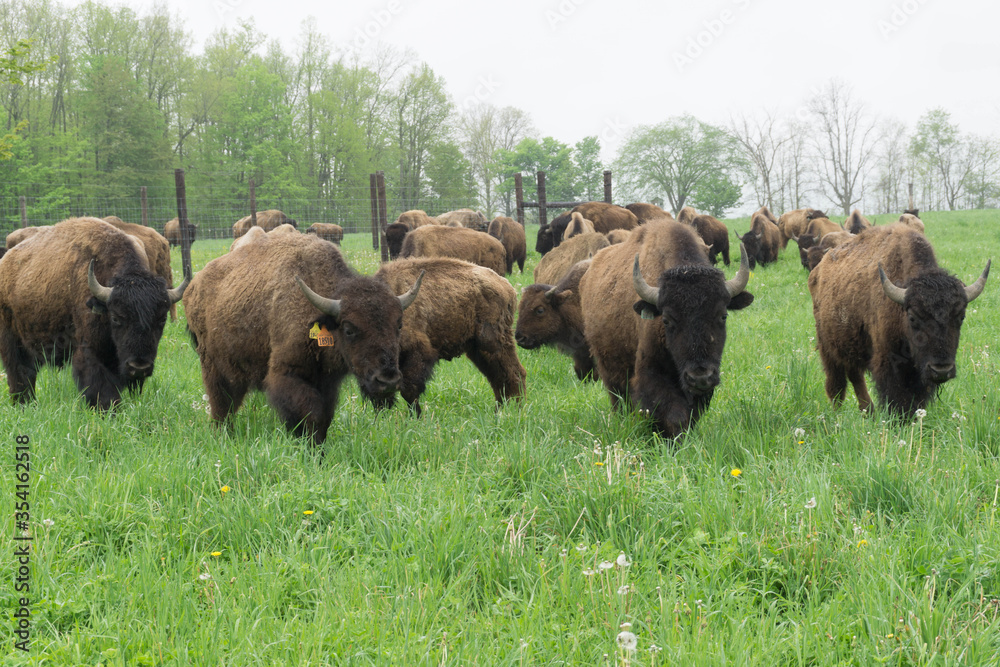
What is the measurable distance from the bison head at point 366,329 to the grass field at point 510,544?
0.41 meters

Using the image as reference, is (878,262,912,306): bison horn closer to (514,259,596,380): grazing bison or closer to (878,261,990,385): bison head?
(878,261,990,385): bison head

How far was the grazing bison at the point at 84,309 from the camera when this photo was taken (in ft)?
20.4

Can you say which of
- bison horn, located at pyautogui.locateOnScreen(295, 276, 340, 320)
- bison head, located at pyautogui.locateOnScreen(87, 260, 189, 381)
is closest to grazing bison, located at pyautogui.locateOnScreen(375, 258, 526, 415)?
bison horn, located at pyautogui.locateOnScreen(295, 276, 340, 320)

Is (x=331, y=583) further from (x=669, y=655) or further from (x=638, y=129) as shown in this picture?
(x=638, y=129)

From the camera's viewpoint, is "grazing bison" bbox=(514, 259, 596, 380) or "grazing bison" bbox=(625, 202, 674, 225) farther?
"grazing bison" bbox=(625, 202, 674, 225)

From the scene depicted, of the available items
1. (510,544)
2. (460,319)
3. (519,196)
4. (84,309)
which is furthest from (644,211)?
(510,544)

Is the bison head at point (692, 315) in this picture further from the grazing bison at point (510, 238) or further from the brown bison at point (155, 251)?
the grazing bison at point (510, 238)

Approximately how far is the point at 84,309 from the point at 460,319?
344 cm

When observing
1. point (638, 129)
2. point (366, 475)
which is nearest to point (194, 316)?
point (366, 475)

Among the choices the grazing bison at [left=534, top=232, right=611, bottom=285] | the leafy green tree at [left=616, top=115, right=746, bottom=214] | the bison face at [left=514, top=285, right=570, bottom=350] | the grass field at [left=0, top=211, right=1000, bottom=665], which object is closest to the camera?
the grass field at [left=0, top=211, right=1000, bottom=665]

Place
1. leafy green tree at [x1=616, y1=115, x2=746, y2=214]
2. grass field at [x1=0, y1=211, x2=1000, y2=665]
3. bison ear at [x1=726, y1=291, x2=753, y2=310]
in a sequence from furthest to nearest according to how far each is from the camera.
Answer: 1. leafy green tree at [x1=616, y1=115, x2=746, y2=214]
2. bison ear at [x1=726, y1=291, x2=753, y2=310]
3. grass field at [x1=0, y1=211, x2=1000, y2=665]

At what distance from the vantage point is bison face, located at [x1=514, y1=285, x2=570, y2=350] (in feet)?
27.9

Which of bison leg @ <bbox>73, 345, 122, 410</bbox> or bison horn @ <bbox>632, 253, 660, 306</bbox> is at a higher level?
bison horn @ <bbox>632, 253, 660, 306</bbox>

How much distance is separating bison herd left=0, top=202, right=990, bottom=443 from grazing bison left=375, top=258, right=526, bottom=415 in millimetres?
20
